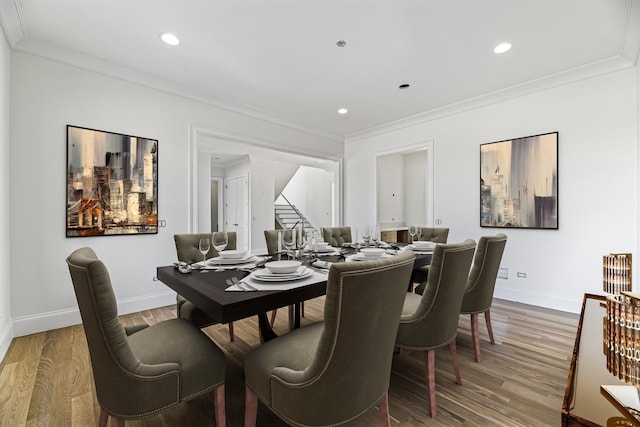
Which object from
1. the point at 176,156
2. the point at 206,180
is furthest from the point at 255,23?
the point at 206,180

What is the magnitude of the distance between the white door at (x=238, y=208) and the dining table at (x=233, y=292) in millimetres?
5780

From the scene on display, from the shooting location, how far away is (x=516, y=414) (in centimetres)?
155

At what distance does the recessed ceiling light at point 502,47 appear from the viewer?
8.52 feet

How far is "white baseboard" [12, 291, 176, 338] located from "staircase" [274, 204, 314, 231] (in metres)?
5.34

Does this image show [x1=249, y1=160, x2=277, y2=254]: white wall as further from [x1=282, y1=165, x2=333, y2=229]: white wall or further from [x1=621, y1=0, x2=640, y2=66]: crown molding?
[x1=621, y1=0, x2=640, y2=66]: crown molding

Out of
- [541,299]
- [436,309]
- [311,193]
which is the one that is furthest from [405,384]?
[311,193]

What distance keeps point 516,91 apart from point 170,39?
12.6ft

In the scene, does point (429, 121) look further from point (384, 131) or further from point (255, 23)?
point (255, 23)

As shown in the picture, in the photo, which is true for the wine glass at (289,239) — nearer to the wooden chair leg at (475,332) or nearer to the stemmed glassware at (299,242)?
the stemmed glassware at (299,242)

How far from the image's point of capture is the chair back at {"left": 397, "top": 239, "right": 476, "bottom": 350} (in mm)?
1520

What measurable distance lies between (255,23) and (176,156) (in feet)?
6.17

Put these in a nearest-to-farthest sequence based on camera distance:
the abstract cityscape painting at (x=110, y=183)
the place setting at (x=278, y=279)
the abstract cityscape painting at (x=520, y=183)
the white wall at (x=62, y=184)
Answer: the place setting at (x=278, y=279) < the white wall at (x=62, y=184) < the abstract cityscape painting at (x=110, y=183) < the abstract cityscape painting at (x=520, y=183)

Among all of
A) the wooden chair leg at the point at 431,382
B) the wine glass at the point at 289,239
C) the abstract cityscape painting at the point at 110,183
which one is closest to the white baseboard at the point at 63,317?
the abstract cityscape painting at the point at 110,183

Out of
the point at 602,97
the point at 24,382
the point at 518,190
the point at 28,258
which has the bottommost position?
the point at 24,382
